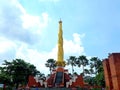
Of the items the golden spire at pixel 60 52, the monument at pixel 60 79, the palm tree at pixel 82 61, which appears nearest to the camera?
the monument at pixel 60 79

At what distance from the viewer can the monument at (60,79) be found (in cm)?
5653

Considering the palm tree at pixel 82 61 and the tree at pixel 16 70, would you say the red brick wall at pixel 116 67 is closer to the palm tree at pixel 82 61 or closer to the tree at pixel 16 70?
the tree at pixel 16 70

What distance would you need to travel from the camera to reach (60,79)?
59.5m

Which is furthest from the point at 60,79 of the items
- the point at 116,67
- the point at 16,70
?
the point at 116,67

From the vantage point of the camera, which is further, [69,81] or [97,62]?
[97,62]

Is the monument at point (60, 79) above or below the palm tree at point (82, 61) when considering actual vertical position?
below

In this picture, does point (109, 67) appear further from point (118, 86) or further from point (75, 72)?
point (75, 72)

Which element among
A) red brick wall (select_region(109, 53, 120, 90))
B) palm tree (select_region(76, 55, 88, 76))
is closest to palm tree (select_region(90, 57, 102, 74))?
palm tree (select_region(76, 55, 88, 76))

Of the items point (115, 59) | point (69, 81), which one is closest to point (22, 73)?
point (69, 81)

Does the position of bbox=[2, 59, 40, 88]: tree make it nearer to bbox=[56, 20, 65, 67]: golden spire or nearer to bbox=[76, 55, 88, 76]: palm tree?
bbox=[56, 20, 65, 67]: golden spire

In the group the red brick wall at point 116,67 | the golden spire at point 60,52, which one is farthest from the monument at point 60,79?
the red brick wall at point 116,67

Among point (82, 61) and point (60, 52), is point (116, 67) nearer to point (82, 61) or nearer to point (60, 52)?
point (60, 52)

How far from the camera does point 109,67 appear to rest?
41062 millimetres

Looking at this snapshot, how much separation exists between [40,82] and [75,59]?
101 feet
